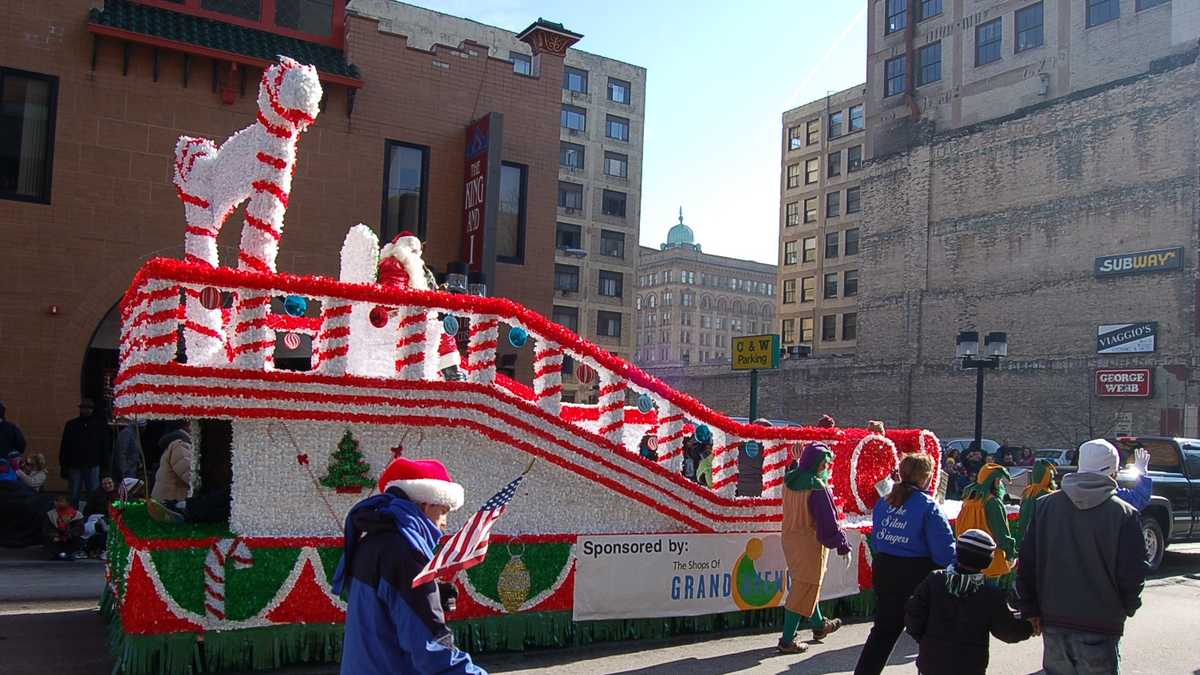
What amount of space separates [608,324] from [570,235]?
20.7 ft

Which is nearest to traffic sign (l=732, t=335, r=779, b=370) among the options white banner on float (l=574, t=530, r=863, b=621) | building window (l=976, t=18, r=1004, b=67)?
white banner on float (l=574, t=530, r=863, b=621)

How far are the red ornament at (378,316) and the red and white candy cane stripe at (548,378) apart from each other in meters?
1.35

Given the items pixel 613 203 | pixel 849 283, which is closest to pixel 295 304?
pixel 849 283

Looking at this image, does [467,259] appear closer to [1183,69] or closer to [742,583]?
[742,583]

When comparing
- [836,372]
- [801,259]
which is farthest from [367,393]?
[801,259]

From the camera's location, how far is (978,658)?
4.79 m

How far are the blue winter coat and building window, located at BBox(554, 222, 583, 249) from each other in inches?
2230

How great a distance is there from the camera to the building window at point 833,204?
60.9 m

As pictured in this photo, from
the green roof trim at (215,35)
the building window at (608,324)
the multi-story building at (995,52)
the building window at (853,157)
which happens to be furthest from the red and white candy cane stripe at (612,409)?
the building window at (853,157)

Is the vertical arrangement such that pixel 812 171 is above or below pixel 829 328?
above

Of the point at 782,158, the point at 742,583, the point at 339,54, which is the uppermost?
the point at 782,158

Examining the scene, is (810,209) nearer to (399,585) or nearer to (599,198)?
(599,198)

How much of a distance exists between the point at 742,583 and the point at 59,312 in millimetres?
10965

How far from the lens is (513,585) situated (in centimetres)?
782
